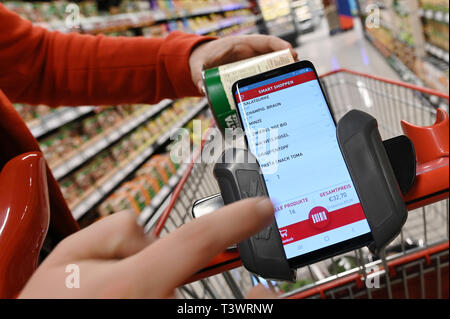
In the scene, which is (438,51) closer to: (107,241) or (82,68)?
(82,68)

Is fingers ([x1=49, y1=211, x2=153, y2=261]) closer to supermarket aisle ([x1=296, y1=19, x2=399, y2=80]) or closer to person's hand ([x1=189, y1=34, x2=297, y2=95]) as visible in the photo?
person's hand ([x1=189, y1=34, x2=297, y2=95])

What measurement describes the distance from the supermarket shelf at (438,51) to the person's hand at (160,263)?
3555mm

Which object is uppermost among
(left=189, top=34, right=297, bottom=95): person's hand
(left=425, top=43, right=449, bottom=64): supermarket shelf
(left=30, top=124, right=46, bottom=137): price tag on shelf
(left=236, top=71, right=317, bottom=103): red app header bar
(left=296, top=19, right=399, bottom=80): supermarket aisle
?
(left=189, top=34, right=297, bottom=95): person's hand

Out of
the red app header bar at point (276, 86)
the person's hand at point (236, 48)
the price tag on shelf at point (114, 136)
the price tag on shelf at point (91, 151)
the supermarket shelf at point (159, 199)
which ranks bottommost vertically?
the supermarket shelf at point (159, 199)

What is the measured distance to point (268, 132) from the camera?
18.9 inches

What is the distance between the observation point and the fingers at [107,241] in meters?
0.23

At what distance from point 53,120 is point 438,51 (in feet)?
10.9

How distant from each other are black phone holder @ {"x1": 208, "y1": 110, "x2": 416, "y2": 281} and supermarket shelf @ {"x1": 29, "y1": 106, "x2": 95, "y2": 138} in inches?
80.7

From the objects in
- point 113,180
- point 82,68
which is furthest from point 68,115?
point 82,68

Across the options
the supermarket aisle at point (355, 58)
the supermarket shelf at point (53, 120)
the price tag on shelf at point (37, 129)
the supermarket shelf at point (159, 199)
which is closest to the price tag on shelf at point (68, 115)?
the supermarket shelf at point (53, 120)

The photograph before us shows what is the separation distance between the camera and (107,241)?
0.77 feet

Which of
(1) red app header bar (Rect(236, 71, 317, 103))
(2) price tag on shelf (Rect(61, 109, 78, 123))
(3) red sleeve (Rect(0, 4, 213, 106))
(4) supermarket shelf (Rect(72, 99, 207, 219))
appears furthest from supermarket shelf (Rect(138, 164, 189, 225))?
(1) red app header bar (Rect(236, 71, 317, 103))

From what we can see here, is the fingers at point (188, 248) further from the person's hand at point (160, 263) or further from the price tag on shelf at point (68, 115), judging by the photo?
the price tag on shelf at point (68, 115)

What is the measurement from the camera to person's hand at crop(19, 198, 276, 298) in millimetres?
201
